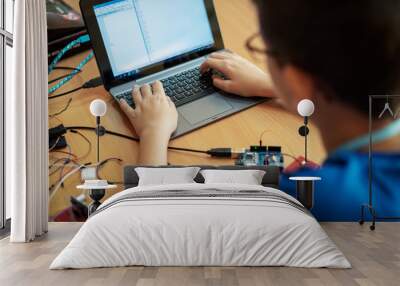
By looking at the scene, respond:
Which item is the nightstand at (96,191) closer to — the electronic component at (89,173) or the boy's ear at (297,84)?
the electronic component at (89,173)

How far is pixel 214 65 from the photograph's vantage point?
6.71 metres

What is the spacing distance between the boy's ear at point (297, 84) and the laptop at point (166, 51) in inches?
18.6

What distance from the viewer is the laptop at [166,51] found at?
6.64 metres

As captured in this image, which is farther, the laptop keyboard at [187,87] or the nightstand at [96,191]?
the laptop keyboard at [187,87]

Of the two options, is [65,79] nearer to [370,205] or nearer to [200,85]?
[200,85]

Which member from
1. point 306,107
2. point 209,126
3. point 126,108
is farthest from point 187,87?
point 306,107

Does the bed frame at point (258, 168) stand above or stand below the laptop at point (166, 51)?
below

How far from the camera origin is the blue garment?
6.58 metres

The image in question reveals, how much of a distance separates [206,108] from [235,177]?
100 centimetres

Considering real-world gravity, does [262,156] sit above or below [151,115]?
below

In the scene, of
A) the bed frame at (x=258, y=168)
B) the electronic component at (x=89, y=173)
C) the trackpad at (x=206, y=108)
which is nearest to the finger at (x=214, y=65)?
the trackpad at (x=206, y=108)

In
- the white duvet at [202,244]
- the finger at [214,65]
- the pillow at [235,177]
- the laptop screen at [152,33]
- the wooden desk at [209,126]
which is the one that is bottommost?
the white duvet at [202,244]

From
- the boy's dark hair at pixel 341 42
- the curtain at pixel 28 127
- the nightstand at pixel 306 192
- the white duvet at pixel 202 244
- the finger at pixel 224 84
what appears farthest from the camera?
the finger at pixel 224 84

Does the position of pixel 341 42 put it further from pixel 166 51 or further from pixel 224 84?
pixel 166 51
